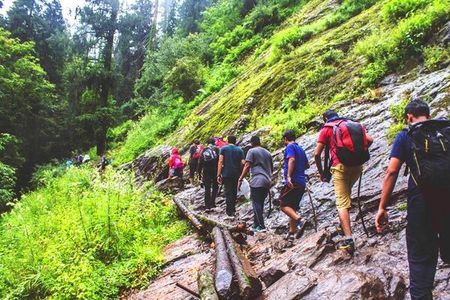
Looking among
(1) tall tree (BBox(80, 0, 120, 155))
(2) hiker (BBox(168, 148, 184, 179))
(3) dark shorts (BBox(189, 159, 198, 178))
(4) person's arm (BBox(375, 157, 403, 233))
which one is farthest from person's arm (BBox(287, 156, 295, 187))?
(1) tall tree (BBox(80, 0, 120, 155))

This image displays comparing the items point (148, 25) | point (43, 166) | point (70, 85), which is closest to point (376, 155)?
point (43, 166)

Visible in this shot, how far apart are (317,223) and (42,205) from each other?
7890 millimetres

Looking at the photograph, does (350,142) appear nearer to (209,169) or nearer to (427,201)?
(427,201)

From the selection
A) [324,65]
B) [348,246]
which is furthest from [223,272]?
[324,65]

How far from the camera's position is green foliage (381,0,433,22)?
40.6ft

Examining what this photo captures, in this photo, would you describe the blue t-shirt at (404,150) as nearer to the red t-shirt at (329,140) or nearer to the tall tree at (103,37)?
the red t-shirt at (329,140)

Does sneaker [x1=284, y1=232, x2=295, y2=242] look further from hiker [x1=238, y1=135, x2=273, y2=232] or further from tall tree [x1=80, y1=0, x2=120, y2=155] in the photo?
tall tree [x1=80, y1=0, x2=120, y2=155]

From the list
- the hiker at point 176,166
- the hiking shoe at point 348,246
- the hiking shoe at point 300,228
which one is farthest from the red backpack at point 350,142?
the hiker at point 176,166

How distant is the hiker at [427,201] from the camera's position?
349 cm

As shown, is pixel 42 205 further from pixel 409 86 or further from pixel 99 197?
pixel 409 86

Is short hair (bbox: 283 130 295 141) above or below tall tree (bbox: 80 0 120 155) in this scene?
below

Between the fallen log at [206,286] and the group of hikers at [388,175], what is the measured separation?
1.76 metres

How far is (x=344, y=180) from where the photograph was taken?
5.82 m

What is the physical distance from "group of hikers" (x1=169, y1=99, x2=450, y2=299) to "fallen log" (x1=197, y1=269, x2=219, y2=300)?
1.76 metres
